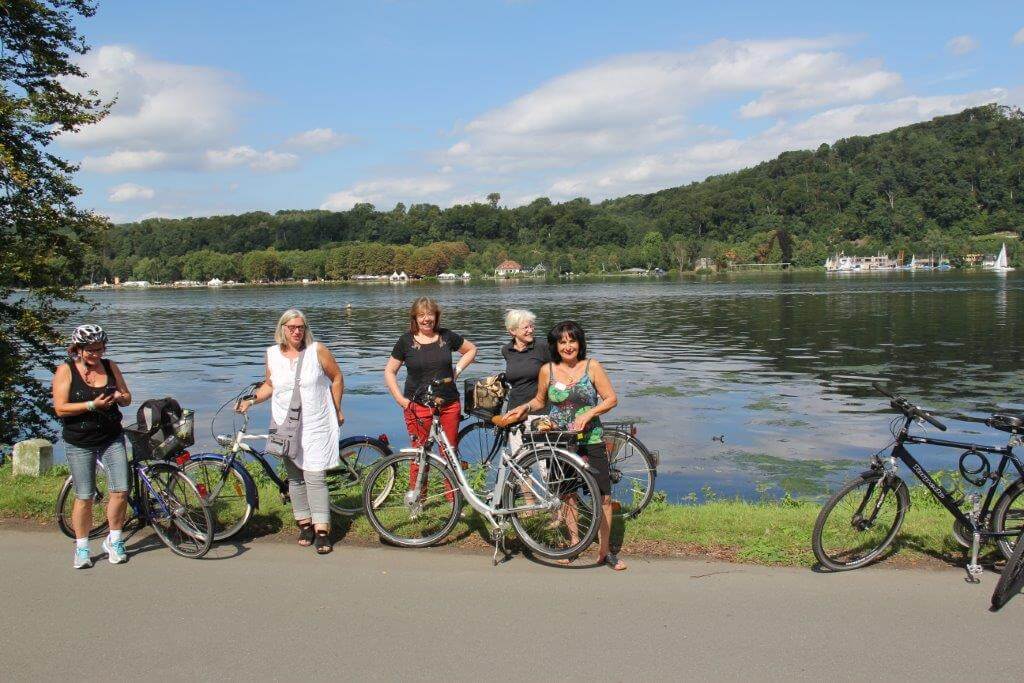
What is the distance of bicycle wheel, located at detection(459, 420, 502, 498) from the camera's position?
8.24m

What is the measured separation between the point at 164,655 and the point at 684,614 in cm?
297

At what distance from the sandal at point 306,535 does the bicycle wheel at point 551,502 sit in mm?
1621

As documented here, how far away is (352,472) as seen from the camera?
7.68m

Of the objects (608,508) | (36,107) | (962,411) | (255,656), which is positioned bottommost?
(962,411)

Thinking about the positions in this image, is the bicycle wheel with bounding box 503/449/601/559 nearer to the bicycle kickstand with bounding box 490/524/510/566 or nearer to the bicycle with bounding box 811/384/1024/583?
the bicycle kickstand with bounding box 490/524/510/566

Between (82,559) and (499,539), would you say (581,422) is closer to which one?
(499,539)

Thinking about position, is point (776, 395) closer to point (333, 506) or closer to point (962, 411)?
point (962, 411)

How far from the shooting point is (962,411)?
1719cm

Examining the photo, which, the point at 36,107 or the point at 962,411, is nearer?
the point at 36,107

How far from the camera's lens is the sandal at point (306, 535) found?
6.34m

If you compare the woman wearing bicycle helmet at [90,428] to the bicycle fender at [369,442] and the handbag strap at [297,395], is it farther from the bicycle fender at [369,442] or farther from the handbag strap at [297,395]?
the bicycle fender at [369,442]

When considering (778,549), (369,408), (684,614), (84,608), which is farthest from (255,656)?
(369,408)

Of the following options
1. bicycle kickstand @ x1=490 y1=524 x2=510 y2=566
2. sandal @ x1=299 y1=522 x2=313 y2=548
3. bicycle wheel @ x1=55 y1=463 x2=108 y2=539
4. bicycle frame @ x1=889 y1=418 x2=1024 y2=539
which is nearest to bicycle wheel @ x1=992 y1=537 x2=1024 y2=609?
bicycle frame @ x1=889 y1=418 x2=1024 y2=539

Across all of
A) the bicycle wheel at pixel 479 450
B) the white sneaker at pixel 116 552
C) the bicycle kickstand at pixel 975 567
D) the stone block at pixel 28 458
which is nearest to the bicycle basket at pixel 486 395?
the bicycle wheel at pixel 479 450
